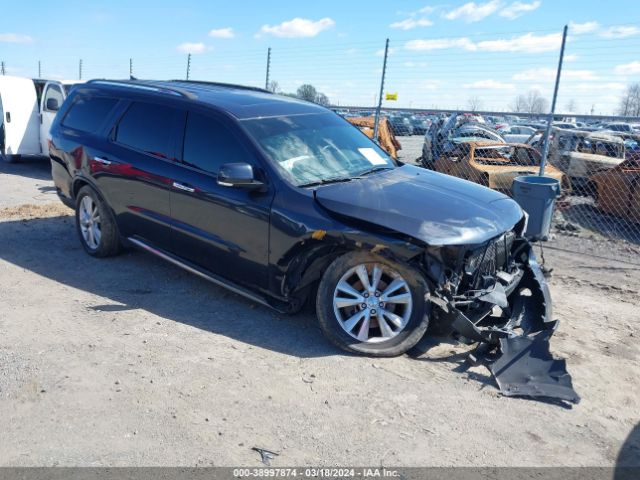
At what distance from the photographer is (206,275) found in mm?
4934

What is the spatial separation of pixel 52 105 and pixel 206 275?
8759mm

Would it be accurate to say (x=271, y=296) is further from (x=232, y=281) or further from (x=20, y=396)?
(x=20, y=396)

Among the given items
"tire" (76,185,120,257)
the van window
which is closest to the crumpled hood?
"tire" (76,185,120,257)

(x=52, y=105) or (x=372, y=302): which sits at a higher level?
(x=52, y=105)

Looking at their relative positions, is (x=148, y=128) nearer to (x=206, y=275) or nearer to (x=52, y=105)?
(x=206, y=275)

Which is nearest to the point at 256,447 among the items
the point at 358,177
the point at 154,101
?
the point at 358,177

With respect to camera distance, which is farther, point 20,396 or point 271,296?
point 271,296

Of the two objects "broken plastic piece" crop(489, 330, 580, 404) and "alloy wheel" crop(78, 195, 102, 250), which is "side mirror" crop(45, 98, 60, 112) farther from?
"broken plastic piece" crop(489, 330, 580, 404)

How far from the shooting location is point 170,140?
17.2ft

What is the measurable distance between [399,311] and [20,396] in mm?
2516

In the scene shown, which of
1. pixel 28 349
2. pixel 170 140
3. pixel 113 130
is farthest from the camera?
pixel 113 130

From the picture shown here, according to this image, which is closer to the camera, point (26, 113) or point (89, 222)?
point (89, 222)

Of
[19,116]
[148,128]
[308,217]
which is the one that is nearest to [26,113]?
[19,116]

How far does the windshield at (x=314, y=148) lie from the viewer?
4.66m
